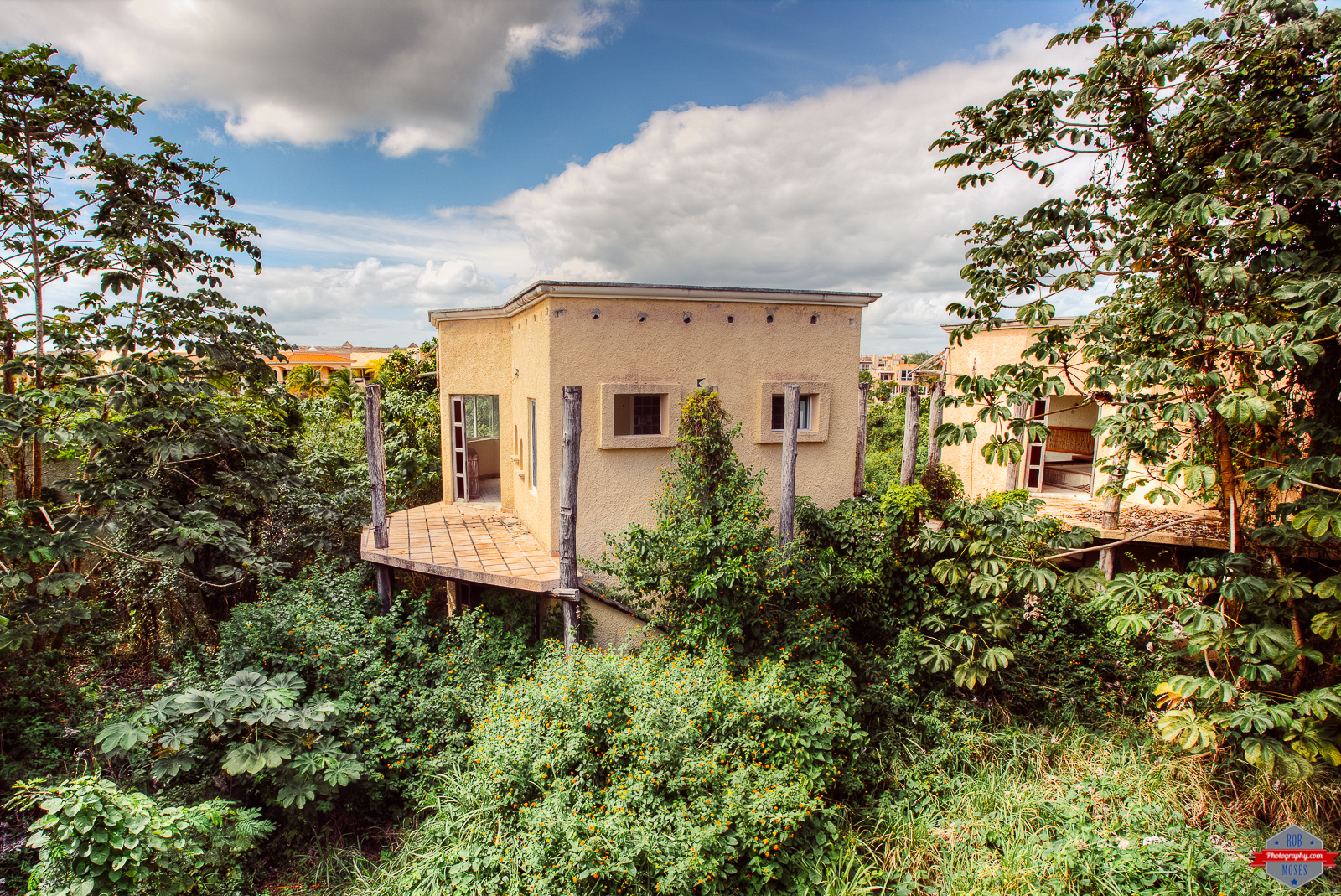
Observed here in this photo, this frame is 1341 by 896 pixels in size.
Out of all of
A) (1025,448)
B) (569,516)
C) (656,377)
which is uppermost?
(656,377)

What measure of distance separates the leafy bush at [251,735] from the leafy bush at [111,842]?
1.72ft

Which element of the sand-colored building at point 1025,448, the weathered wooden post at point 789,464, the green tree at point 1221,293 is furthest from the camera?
the sand-colored building at point 1025,448

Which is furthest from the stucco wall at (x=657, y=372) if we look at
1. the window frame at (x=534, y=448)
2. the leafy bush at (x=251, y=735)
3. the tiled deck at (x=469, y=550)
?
the leafy bush at (x=251, y=735)

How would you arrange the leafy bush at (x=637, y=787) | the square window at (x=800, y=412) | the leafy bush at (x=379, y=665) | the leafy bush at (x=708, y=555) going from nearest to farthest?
the leafy bush at (x=637, y=787), the leafy bush at (x=379, y=665), the leafy bush at (x=708, y=555), the square window at (x=800, y=412)

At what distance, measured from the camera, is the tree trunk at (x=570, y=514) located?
6578 millimetres

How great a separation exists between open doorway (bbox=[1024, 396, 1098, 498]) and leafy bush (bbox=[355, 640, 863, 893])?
780 centimetres

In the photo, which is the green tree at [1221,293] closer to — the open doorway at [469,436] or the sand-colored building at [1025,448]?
the sand-colored building at [1025,448]

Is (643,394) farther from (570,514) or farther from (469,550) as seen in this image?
(469,550)

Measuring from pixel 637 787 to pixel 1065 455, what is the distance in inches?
577

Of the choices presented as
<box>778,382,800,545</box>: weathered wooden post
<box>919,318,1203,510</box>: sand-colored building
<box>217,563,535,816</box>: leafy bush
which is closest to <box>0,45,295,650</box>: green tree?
<box>217,563,535,816</box>: leafy bush

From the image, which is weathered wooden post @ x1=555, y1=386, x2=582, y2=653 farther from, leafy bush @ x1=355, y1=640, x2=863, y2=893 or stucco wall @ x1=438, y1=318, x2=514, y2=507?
stucco wall @ x1=438, y1=318, x2=514, y2=507

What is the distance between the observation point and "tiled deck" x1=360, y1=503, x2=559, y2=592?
22.7 ft

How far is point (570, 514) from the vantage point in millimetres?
6691

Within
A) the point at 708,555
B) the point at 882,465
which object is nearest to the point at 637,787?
the point at 708,555
